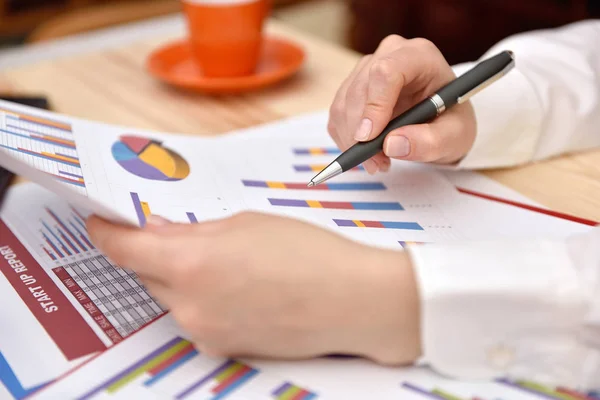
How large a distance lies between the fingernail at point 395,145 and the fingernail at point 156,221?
21 cm

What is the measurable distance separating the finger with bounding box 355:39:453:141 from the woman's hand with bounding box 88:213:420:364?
17cm

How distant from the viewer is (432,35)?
1950mm

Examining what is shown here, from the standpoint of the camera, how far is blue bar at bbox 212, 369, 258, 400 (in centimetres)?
40

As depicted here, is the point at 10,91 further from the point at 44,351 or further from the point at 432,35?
the point at 432,35

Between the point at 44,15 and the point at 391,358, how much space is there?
8.81 ft

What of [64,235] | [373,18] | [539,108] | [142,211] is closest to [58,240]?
[64,235]

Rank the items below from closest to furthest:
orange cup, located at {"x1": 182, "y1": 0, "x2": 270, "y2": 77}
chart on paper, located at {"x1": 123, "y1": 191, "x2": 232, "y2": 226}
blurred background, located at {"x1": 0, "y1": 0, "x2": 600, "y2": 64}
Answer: chart on paper, located at {"x1": 123, "y1": 191, "x2": 232, "y2": 226} → orange cup, located at {"x1": 182, "y1": 0, "x2": 270, "y2": 77} → blurred background, located at {"x1": 0, "y1": 0, "x2": 600, "y2": 64}

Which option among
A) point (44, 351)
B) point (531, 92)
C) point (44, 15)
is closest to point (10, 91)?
point (44, 351)

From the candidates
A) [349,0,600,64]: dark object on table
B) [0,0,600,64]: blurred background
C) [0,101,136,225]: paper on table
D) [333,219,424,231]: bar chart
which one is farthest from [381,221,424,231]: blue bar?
[349,0,600,64]: dark object on table

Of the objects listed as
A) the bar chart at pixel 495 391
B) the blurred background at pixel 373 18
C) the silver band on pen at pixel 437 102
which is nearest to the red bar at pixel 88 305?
the bar chart at pixel 495 391

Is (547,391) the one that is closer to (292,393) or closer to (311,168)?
(292,393)

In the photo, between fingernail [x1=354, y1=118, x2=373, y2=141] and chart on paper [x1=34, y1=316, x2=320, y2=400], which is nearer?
chart on paper [x1=34, y1=316, x2=320, y2=400]

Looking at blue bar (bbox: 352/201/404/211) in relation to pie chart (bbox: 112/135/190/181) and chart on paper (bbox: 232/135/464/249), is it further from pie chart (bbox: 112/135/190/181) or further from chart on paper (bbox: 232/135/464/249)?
pie chart (bbox: 112/135/190/181)

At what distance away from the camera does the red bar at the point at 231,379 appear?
41 centimetres
